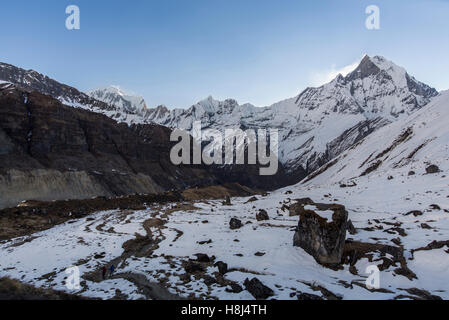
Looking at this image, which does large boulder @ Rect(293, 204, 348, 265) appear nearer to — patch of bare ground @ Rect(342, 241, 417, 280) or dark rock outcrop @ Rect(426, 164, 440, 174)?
patch of bare ground @ Rect(342, 241, 417, 280)

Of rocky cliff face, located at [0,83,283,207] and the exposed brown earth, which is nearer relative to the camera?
the exposed brown earth

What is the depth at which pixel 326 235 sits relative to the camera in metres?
19.8

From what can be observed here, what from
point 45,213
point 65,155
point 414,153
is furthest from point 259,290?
point 65,155

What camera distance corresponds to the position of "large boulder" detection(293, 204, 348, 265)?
1942 centimetres

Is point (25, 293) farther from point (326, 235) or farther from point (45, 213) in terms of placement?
point (45, 213)

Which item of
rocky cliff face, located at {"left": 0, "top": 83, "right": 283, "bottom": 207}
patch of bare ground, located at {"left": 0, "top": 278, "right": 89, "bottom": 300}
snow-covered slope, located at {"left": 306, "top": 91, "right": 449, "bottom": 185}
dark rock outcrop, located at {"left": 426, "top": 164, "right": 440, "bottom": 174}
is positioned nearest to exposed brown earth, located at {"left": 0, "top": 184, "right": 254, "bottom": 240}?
patch of bare ground, located at {"left": 0, "top": 278, "right": 89, "bottom": 300}

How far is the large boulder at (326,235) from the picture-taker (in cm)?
1942

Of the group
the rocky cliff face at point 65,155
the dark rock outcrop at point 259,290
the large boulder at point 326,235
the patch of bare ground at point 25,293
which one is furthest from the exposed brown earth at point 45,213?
the large boulder at point 326,235

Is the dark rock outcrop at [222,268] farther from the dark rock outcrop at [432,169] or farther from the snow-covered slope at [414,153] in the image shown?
the dark rock outcrop at [432,169]

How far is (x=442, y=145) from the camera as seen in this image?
4938cm

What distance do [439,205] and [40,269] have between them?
1416 inches
